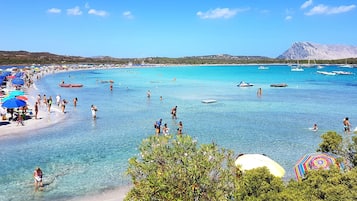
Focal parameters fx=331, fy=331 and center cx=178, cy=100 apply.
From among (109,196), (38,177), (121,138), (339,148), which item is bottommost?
(109,196)

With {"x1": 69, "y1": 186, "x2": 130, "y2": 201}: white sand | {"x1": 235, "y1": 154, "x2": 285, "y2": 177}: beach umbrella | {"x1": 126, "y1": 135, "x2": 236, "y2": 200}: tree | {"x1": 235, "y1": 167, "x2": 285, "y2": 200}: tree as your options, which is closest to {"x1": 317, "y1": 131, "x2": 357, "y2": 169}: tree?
{"x1": 235, "y1": 154, "x2": 285, "y2": 177}: beach umbrella

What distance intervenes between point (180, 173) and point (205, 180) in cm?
56

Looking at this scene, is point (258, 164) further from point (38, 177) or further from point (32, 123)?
point (32, 123)

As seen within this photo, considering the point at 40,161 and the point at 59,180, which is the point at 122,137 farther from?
the point at 59,180

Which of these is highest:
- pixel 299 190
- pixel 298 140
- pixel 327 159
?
pixel 299 190

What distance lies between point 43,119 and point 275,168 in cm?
2321

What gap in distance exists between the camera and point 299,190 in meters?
7.14

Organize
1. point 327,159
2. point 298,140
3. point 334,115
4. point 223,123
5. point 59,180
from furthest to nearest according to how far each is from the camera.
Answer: point 334,115 → point 223,123 → point 298,140 → point 59,180 → point 327,159

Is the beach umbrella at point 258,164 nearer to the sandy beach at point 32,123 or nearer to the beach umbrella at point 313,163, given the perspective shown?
the beach umbrella at point 313,163

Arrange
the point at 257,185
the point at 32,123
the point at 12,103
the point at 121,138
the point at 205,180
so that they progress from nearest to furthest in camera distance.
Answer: the point at 205,180 < the point at 257,185 < the point at 121,138 < the point at 12,103 < the point at 32,123

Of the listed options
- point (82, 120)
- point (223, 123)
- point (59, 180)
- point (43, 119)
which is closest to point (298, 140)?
point (223, 123)

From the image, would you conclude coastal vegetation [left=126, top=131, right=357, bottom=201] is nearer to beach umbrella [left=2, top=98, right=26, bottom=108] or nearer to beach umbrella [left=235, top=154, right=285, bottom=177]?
beach umbrella [left=235, top=154, right=285, bottom=177]

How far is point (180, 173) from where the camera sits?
7109 millimetres

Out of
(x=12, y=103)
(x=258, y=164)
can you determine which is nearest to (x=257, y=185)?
(x=258, y=164)
